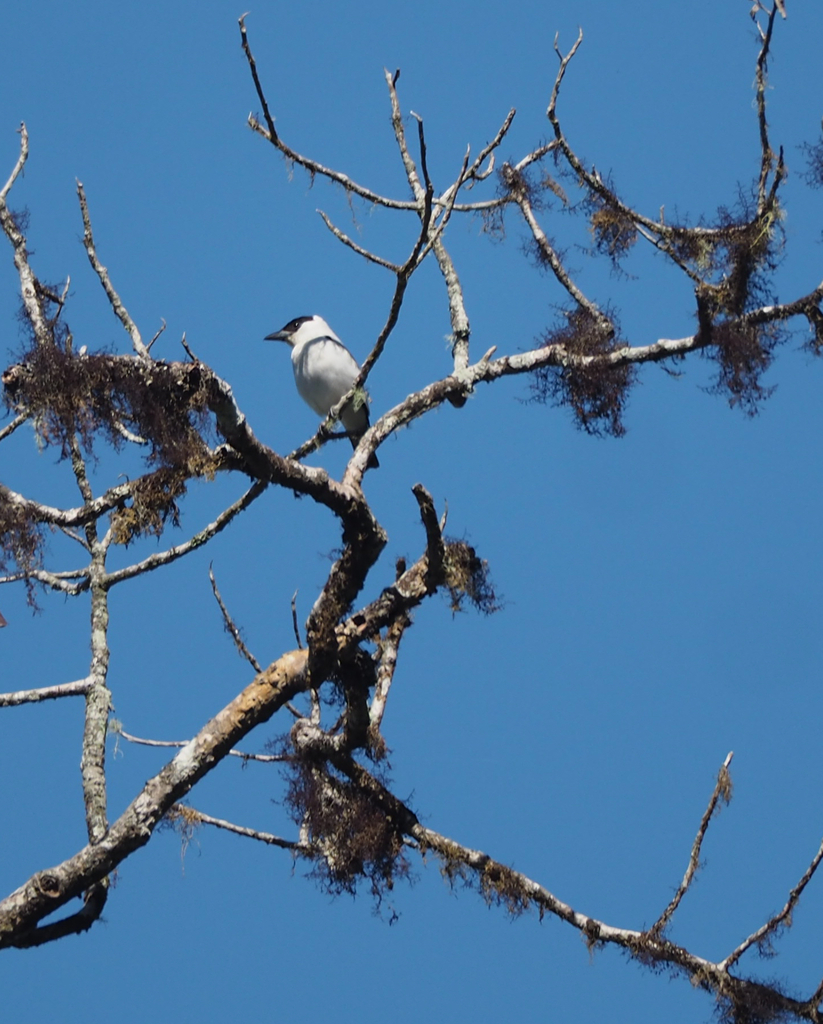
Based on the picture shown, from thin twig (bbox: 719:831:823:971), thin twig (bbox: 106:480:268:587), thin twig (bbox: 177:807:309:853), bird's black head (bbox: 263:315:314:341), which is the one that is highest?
bird's black head (bbox: 263:315:314:341)

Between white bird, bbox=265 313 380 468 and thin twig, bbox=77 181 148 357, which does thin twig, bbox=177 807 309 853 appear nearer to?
thin twig, bbox=77 181 148 357

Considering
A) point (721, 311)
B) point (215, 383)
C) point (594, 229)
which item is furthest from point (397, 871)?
point (594, 229)

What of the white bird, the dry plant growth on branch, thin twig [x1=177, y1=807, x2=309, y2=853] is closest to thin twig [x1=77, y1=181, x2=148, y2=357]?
the dry plant growth on branch

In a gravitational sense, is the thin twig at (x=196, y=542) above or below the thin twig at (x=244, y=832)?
above

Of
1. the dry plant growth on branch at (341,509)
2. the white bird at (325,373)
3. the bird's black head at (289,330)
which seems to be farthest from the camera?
the bird's black head at (289,330)

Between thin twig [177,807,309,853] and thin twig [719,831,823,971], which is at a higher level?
thin twig [177,807,309,853]

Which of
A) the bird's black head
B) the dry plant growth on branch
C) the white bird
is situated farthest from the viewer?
the bird's black head

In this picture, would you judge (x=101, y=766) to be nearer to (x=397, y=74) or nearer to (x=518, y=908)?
(x=518, y=908)

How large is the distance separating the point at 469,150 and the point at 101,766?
2869 mm

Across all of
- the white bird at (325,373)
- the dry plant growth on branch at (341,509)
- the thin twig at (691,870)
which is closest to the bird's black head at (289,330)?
the white bird at (325,373)

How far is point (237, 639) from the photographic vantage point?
5.01m

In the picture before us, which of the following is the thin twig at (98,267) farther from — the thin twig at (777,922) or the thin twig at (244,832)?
the thin twig at (777,922)

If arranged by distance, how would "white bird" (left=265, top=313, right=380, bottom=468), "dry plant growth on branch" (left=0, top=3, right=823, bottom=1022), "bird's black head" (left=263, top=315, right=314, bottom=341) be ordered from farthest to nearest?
"bird's black head" (left=263, top=315, right=314, bottom=341) → "white bird" (left=265, top=313, right=380, bottom=468) → "dry plant growth on branch" (left=0, top=3, right=823, bottom=1022)

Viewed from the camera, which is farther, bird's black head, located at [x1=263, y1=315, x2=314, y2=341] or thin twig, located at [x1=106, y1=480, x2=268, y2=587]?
bird's black head, located at [x1=263, y1=315, x2=314, y2=341]
